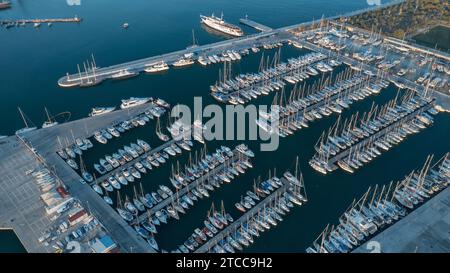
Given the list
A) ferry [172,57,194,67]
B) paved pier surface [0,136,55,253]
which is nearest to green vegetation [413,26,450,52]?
ferry [172,57,194,67]

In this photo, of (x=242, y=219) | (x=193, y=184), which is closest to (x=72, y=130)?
(x=193, y=184)

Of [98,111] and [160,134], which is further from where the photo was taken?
[98,111]

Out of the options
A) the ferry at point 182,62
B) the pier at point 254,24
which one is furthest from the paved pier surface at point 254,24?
the ferry at point 182,62

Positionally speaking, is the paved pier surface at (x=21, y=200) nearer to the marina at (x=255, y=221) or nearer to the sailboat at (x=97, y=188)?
the sailboat at (x=97, y=188)

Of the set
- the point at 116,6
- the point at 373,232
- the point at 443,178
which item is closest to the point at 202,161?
the point at 373,232

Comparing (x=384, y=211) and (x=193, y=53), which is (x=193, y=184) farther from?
(x=193, y=53)

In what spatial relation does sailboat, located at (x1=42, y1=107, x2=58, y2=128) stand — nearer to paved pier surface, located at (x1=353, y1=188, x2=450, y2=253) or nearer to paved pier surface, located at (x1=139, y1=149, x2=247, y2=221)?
paved pier surface, located at (x1=139, y1=149, x2=247, y2=221)
